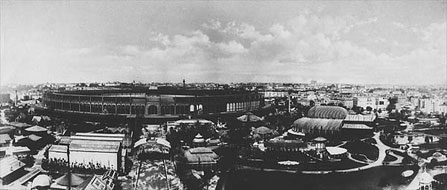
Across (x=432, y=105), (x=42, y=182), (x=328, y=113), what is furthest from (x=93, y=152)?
(x=432, y=105)

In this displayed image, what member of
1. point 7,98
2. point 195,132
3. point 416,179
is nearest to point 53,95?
point 7,98

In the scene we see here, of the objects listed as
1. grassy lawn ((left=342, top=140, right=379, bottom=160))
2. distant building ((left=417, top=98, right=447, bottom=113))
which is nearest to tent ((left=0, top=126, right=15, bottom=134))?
grassy lawn ((left=342, top=140, right=379, bottom=160))

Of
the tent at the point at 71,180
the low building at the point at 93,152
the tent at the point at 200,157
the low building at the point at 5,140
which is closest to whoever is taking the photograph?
the tent at the point at 71,180

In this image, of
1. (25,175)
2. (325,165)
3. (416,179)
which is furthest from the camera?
(325,165)

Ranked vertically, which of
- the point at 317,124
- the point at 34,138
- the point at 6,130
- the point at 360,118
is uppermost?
the point at 6,130

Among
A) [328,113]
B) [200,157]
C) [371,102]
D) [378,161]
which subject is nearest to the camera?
[200,157]

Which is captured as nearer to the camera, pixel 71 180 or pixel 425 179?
pixel 71 180

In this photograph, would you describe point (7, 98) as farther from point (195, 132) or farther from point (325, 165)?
point (325, 165)

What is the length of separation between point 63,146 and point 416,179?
1395cm

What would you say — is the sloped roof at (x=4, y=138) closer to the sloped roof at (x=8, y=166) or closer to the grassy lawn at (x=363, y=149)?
the sloped roof at (x=8, y=166)

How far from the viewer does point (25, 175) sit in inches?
487

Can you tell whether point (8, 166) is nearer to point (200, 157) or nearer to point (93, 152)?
point (93, 152)

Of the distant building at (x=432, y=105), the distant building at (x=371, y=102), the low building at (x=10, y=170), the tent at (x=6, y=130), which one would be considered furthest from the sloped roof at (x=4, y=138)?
the distant building at (x=371, y=102)

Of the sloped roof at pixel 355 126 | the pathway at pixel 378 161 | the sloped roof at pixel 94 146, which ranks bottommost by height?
the pathway at pixel 378 161
